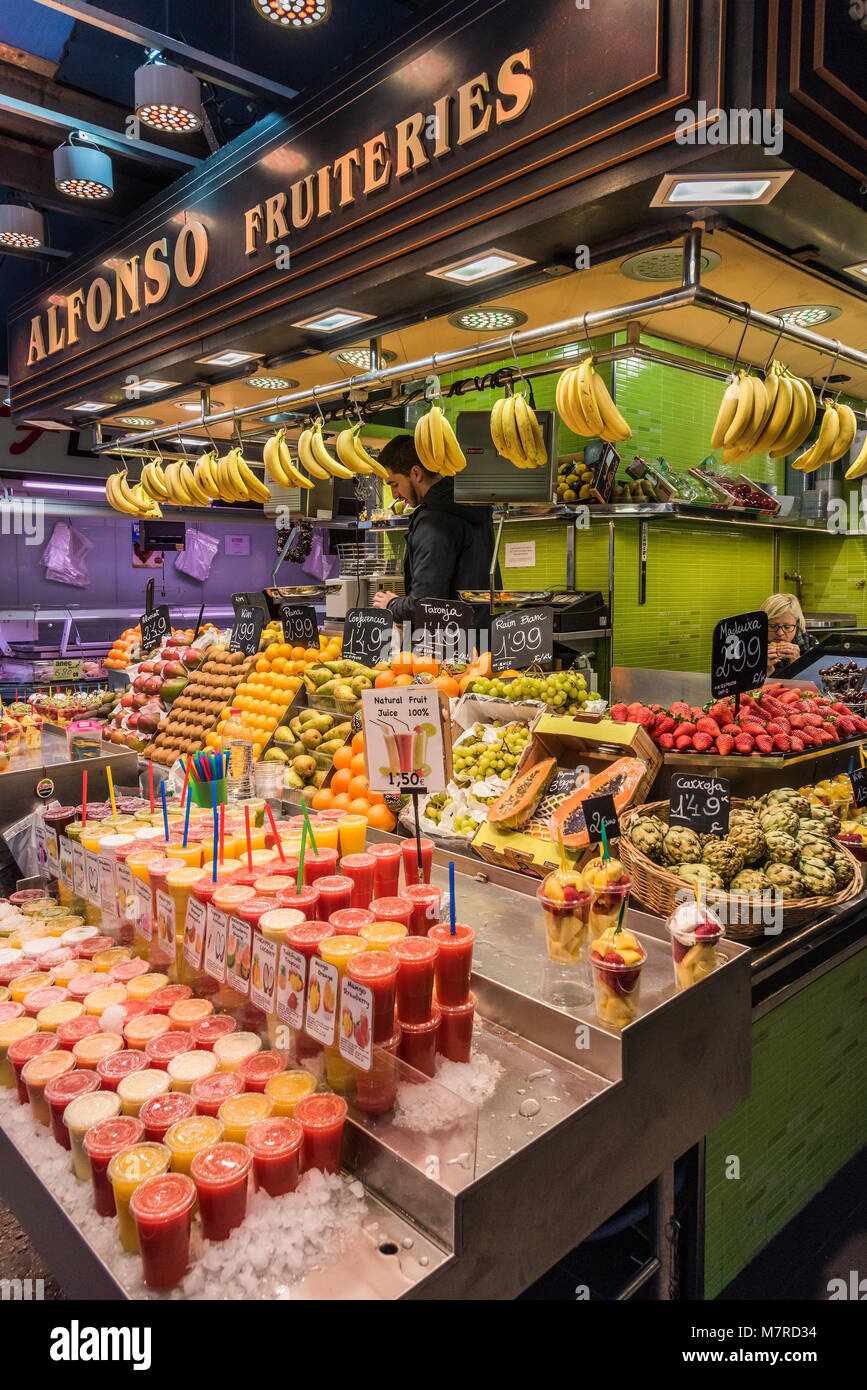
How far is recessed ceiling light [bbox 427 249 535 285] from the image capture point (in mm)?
3078

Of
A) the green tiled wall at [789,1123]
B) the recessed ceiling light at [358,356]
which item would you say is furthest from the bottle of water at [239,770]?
the recessed ceiling light at [358,356]

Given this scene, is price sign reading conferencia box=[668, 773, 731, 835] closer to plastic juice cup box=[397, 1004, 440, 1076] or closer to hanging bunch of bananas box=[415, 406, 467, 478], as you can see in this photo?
plastic juice cup box=[397, 1004, 440, 1076]

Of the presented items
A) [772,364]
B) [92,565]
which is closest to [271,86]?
[772,364]

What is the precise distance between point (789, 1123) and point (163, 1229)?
2.13 metres

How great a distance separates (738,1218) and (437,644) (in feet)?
8.10

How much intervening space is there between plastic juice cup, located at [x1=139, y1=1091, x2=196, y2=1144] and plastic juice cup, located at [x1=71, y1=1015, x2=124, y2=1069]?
0.19m

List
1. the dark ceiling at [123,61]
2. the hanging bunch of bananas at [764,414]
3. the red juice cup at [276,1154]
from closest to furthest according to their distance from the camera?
the red juice cup at [276,1154] < the hanging bunch of bananas at [764,414] < the dark ceiling at [123,61]

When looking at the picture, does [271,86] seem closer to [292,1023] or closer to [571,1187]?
[292,1023]

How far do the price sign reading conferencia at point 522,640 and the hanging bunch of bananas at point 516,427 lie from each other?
679mm

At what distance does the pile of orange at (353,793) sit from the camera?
261 cm

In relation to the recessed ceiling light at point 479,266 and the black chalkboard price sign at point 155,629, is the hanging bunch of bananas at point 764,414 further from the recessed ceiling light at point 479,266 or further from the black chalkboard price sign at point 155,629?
the black chalkboard price sign at point 155,629

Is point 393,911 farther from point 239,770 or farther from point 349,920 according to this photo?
point 239,770

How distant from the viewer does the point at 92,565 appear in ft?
34.4

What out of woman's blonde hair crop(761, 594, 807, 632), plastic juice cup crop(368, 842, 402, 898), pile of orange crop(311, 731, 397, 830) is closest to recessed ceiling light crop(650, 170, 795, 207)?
pile of orange crop(311, 731, 397, 830)
